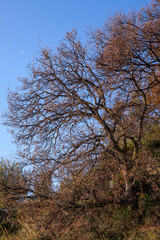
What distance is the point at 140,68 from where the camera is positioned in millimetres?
10844

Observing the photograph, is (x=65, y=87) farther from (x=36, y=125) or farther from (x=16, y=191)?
(x=16, y=191)

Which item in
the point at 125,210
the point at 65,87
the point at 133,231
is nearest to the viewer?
the point at 133,231

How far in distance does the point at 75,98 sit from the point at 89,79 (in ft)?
3.37

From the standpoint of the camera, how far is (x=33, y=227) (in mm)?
10141

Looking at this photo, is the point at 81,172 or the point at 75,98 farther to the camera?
the point at 75,98

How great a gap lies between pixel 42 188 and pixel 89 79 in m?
4.57

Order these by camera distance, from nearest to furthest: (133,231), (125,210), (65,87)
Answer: (133,231), (125,210), (65,87)

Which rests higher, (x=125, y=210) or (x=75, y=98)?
(x=75, y=98)

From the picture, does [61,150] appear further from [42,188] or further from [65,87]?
[65,87]

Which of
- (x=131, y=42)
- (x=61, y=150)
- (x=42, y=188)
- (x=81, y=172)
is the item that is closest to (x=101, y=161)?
(x=81, y=172)

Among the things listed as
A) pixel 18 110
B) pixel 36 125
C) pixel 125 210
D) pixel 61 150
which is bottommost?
pixel 125 210

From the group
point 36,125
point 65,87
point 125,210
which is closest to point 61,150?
point 36,125

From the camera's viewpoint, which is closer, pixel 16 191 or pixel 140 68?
pixel 16 191

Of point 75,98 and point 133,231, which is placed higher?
point 75,98
